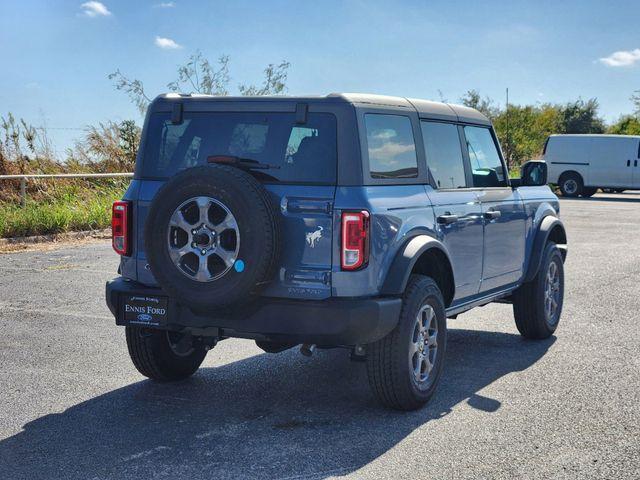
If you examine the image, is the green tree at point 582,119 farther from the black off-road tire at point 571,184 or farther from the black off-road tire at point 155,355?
the black off-road tire at point 155,355

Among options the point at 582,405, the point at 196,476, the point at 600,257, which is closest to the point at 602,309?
the point at 582,405

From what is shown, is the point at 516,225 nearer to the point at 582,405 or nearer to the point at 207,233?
the point at 582,405

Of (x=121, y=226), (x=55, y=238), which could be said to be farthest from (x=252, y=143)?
(x=55, y=238)

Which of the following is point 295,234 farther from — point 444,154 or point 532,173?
point 532,173

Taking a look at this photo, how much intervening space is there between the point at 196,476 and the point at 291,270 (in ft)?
4.29

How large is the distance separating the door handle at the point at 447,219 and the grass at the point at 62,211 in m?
11.4

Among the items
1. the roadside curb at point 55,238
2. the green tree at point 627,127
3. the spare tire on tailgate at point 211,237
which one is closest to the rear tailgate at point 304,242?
the spare tire on tailgate at point 211,237

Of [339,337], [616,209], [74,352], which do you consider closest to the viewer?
[339,337]

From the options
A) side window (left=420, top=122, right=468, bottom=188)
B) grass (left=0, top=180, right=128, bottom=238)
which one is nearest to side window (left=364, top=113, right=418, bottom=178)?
side window (left=420, top=122, right=468, bottom=188)

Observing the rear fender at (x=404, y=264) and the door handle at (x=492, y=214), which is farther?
the door handle at (x=492, y=214)

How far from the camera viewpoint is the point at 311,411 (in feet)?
18.3

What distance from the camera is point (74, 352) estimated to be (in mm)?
7184

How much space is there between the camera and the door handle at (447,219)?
591 centimetres

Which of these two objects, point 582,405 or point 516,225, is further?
point 516,225
